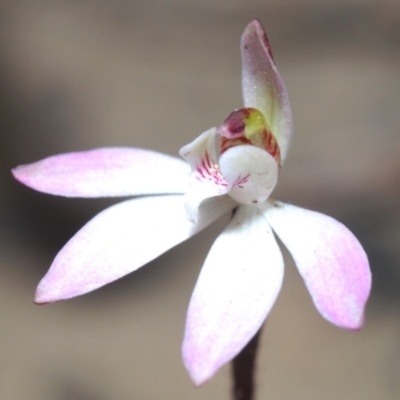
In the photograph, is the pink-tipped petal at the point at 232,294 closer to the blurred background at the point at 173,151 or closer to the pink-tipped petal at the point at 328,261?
the pink-tipped petal at the point at 328,261

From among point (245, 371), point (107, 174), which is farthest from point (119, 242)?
point (245, 371)

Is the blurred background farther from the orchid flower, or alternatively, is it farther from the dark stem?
the orchid flower

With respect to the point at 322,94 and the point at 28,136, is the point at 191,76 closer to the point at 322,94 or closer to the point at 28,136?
the point at 322,94

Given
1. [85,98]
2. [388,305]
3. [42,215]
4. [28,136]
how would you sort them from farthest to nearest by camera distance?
[85,98], [28,136], [42,215], [388,305]

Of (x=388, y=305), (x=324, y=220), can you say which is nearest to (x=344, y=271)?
(x=324, y=220)

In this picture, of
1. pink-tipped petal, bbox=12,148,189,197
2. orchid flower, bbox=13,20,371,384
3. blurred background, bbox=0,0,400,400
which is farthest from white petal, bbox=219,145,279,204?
blurred background, bbox=0,0,400,400
